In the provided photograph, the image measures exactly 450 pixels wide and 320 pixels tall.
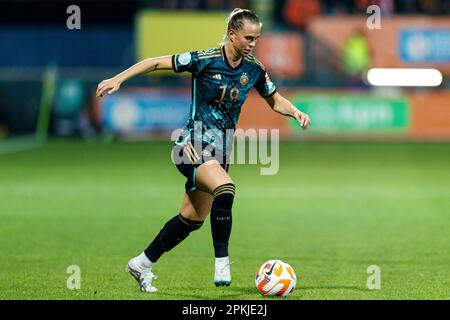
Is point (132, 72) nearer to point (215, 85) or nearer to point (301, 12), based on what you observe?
point (215, 85)

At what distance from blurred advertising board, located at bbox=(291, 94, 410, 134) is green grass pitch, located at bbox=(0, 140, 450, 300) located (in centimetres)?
384

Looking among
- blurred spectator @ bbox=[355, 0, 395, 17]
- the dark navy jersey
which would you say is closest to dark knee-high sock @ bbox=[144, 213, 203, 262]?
the dark navy jersey

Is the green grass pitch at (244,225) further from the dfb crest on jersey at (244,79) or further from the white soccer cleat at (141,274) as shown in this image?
the dfb crest on jersey at (244,79)

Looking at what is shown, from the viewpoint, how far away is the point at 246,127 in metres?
25.6

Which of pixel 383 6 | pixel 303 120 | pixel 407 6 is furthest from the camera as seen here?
pixel 407 6

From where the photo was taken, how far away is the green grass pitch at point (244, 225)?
8.16 m

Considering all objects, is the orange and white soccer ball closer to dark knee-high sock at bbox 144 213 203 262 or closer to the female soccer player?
the female soccer player

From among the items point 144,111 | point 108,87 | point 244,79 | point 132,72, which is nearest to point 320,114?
point 144,111

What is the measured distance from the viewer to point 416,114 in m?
25.9

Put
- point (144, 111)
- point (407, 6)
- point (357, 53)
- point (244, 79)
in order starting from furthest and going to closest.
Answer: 1. point (407, 6)
2. point (357, 53)
3. point (144, 111)
4. point (244, 79)

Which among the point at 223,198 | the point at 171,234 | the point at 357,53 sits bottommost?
the point at 171,234

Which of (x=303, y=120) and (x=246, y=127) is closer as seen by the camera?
(x=303, y=120)

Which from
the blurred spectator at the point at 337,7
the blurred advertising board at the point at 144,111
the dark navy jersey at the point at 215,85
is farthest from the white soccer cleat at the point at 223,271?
the blurred spectator at the point at 337,7

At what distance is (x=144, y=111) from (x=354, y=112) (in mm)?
5467
